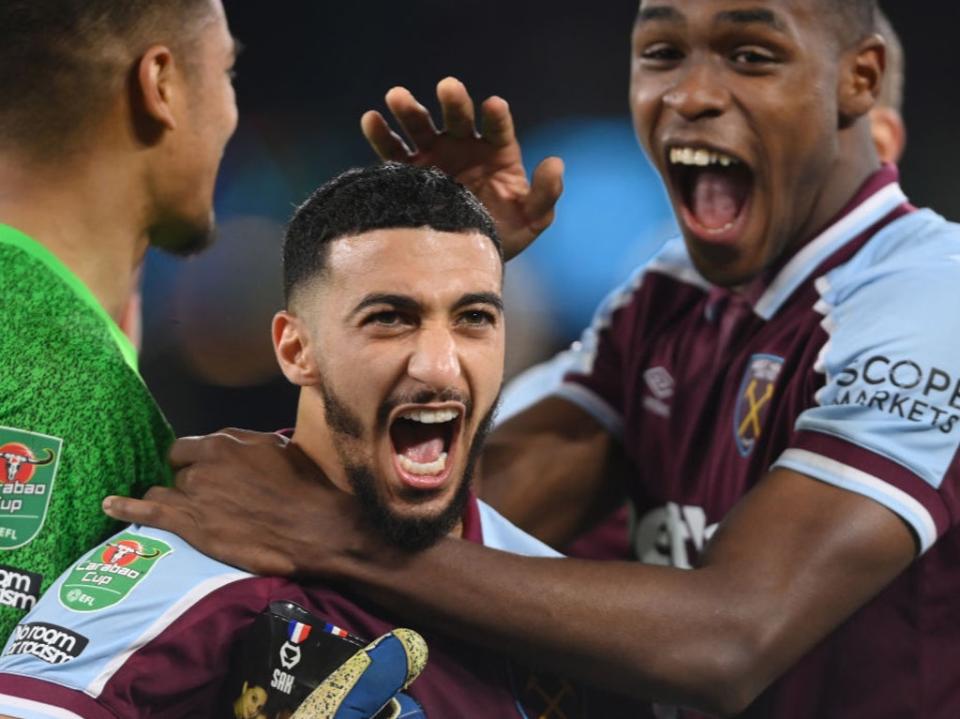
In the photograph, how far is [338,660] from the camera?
1463 mm

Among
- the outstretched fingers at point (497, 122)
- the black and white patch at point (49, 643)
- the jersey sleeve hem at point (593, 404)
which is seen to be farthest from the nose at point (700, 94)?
the black and white patch at point (49, 643)

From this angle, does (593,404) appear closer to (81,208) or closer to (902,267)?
(902,267)

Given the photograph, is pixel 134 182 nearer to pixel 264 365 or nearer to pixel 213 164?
pixel 213 164

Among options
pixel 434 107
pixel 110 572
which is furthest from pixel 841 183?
pixel 434 107

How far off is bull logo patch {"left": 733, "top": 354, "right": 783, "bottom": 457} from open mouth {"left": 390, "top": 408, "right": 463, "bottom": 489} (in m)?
0.69

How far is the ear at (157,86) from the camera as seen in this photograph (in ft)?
6.07

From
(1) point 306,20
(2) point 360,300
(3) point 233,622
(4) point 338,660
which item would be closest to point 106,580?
(3) point 233,622

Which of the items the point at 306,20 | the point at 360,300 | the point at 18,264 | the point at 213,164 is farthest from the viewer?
the point at 306,20

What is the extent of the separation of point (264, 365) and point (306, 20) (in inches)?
60.5

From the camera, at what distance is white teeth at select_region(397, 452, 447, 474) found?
1605 millimetres

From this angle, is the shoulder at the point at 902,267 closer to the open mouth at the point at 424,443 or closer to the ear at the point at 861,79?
the ear at the point at 861,79

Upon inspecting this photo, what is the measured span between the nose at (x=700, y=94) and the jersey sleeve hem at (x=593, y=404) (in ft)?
1.94

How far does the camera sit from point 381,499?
5.32 feet

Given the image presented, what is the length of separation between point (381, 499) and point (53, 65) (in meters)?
0.74
